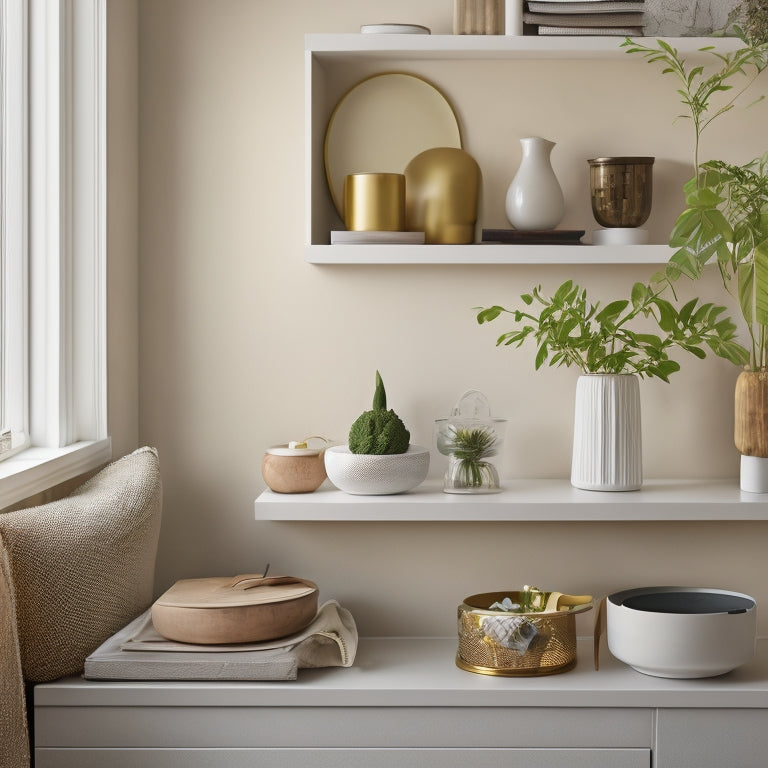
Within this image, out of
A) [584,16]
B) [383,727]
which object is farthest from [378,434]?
[584,16]

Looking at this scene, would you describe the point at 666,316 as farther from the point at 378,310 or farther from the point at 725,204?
the point at 378,310

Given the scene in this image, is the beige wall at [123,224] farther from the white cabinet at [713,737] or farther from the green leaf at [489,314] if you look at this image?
the white cabinet at [713,737]

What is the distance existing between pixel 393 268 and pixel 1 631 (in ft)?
3.35

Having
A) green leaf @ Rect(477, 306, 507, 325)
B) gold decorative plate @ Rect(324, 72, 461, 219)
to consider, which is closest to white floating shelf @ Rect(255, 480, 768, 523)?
green leaf @ Rect(477, 306, 507, 325)

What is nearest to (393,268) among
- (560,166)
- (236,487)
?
(560,166)

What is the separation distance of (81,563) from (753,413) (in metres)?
1.24

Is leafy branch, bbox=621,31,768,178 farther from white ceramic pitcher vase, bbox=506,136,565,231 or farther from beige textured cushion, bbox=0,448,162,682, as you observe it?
beige textured cushion, bbox=0,448,162,682

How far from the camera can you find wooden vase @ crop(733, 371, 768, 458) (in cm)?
184

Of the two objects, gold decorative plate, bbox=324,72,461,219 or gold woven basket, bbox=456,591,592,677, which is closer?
gold woven basket, bbox=456,591,592,677

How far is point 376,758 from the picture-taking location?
5.38ft

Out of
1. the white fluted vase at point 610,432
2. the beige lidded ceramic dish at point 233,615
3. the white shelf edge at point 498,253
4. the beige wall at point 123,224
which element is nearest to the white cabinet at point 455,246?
the white shelf edge at point 498,253

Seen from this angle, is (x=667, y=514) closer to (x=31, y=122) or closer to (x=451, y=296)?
(x=451, y=296)

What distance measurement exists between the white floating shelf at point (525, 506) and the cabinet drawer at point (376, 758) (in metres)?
0.40

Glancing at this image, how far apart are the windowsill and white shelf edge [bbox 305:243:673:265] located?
56 centimetres
